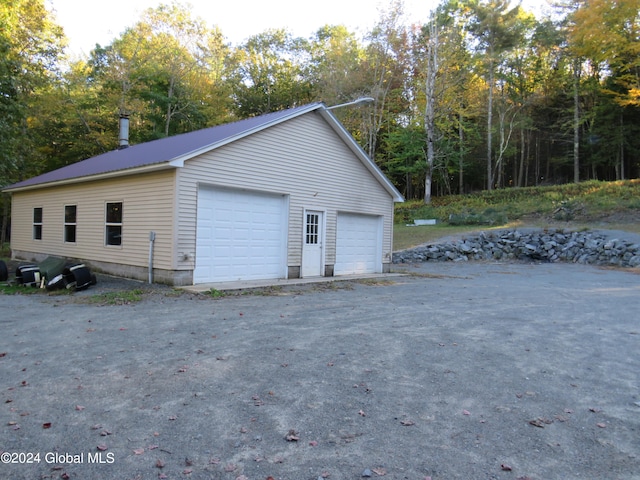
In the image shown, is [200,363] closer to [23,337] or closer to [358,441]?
[358,441]

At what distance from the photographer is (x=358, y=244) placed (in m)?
14.4

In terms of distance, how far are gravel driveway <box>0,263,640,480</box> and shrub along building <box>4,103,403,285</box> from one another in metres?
3.32

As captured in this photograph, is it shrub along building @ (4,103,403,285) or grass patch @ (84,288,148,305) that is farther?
shrub along building @ (4,103,403,285)

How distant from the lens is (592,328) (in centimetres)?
637

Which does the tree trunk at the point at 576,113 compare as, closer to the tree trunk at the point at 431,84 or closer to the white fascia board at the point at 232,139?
the tree trunk at the point at 431,84

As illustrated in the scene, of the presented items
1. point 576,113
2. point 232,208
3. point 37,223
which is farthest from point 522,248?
point 37,223

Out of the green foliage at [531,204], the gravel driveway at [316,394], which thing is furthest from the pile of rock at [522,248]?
the gravel driveway at [316,394]

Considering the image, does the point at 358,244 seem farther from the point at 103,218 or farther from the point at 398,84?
the point at 398,84

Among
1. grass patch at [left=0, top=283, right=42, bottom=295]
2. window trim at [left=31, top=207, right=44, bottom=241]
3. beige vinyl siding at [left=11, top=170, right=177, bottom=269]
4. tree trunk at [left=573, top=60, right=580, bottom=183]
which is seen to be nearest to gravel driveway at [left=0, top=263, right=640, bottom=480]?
grass patch at [left=0, top=283, right=42, bottom=295]

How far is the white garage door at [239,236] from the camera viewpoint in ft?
33.7

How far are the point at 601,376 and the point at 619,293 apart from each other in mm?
7451

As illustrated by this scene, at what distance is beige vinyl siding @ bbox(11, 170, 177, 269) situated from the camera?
9.89 m

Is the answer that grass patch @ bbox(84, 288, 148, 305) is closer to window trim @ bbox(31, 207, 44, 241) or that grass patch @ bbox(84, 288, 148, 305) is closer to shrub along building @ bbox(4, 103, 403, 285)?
shrub along building @ bbox(4, 103, 403, 285)

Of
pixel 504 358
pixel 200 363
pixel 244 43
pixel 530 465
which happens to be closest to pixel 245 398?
pixel 200 363
